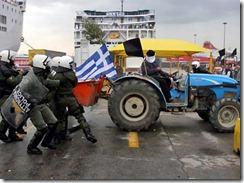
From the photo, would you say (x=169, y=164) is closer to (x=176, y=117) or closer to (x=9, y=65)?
(x=9, y=65)

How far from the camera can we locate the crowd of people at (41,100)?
7.27 m

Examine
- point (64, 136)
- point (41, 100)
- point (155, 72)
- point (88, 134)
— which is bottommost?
point (64, 136)

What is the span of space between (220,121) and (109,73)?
2.76 m

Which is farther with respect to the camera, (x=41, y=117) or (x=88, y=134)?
(x=88, y=134)

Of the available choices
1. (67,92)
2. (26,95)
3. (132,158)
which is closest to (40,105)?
(26,95)

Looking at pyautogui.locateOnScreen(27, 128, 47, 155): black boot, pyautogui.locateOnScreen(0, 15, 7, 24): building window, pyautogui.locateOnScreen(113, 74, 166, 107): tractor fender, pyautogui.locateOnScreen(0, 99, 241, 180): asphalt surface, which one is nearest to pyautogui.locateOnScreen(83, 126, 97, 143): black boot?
pyautogui.locateOnScreen(0, 99, 241, 180): asphalt surface

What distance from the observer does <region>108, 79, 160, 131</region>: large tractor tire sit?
371 inches

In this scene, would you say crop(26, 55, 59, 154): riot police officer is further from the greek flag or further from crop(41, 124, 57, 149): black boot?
the greek flag

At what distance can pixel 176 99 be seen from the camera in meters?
10.0

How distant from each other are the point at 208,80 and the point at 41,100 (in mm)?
4041

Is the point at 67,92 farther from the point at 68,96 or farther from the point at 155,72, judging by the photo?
the point at 155,72

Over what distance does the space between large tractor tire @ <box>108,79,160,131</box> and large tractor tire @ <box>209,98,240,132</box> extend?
1205 millimetres

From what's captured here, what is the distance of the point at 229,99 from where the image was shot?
942 centimetres

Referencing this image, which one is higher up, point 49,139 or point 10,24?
point 10,24
